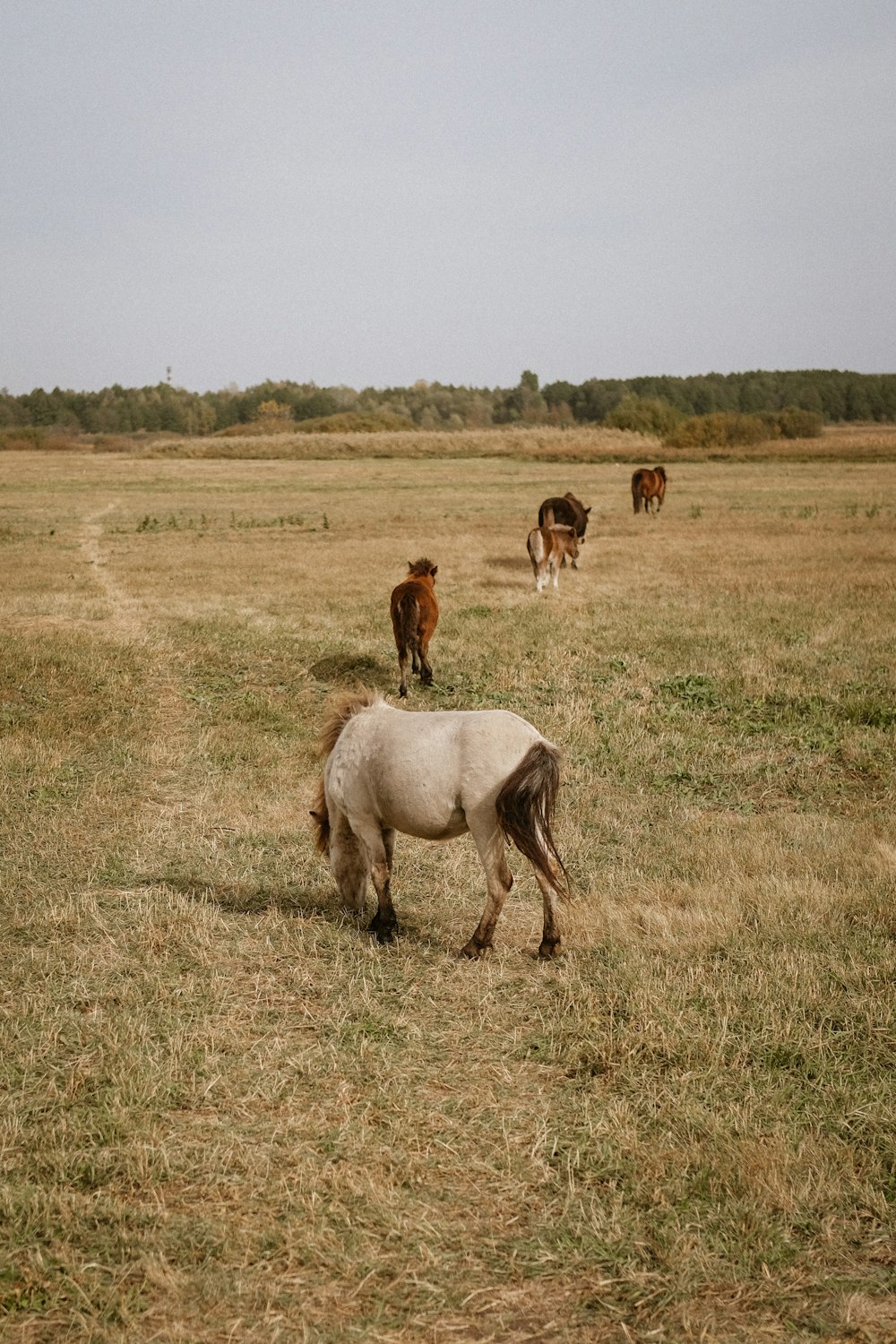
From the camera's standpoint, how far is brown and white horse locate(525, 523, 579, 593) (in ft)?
59.5

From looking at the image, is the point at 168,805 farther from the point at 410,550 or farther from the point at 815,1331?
the point at 410,550

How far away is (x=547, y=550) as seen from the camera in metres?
18.2

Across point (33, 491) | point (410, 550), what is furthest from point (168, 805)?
point (33, 491)

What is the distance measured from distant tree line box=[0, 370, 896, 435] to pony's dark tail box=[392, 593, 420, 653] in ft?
339

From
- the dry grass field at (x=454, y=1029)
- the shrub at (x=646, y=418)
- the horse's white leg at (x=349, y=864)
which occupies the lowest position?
the dry grass field at (x=454, y=1029)

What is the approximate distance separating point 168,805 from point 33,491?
36593mm

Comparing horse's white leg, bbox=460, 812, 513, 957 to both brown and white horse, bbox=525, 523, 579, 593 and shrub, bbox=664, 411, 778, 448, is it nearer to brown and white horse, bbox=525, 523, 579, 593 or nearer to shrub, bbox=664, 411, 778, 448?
brown and white horse, bbox=525, 523, 579, 593

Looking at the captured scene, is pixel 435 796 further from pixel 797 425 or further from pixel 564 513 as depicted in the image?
pixel 797 425

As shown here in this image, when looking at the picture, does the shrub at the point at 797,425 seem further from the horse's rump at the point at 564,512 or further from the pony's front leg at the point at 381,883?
the pony's front leg at the point at 381,883

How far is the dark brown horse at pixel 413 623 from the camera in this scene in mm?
11547

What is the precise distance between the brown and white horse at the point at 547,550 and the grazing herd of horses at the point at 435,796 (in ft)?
40.0

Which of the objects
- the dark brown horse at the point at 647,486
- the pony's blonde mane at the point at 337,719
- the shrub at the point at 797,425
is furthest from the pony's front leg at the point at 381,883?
the shrub at the point at 797,425

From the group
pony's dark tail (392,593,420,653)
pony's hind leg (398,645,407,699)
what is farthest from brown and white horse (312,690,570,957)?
pony's dark tail (392,593,420,653)

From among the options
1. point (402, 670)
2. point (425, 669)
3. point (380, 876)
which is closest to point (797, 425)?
point (425, 669)
